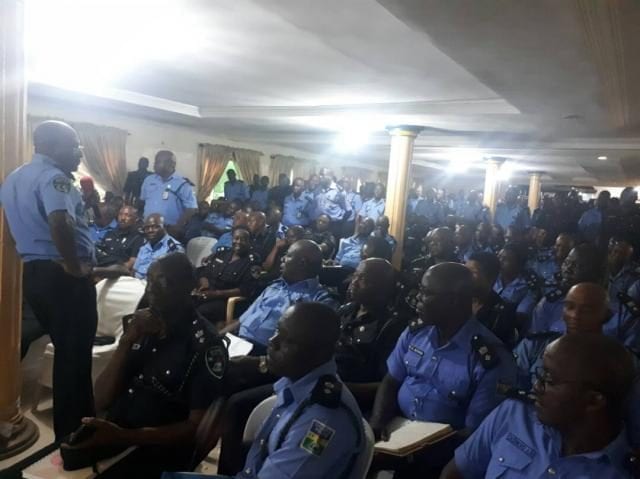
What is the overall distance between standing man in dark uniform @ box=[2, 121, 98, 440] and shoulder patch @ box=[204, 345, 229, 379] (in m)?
1.02

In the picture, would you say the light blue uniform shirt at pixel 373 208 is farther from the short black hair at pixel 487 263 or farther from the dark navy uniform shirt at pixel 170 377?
the dark navy uniform shirt at pixel 170 377

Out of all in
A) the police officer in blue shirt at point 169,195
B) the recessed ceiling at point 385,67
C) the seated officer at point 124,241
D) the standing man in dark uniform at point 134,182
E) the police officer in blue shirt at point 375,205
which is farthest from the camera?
the police officer in blue shirt at point 375,205

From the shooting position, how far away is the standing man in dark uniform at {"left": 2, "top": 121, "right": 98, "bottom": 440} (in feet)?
7.68

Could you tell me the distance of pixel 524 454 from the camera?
4.33ft

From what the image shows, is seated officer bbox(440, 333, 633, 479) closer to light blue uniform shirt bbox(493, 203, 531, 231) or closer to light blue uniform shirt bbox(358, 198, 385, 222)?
light blue uniform shirt bbox(358, 198, 385, 222)

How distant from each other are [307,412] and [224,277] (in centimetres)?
288

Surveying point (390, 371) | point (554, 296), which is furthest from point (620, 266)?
point (390, 371)

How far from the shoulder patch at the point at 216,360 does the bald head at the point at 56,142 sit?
4.34 feet

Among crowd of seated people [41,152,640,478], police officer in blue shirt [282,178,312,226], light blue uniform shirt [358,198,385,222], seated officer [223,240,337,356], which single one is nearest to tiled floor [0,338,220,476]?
crowd of seated people [41,152,640,478]

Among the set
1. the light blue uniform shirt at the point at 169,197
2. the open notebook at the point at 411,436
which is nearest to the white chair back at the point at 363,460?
the open notebook at the point at 411,436

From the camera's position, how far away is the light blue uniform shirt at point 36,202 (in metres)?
2.34

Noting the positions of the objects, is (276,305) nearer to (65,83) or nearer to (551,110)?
(551,110)

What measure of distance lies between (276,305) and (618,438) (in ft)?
7.00

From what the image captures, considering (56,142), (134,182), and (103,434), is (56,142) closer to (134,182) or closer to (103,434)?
(103,434)
